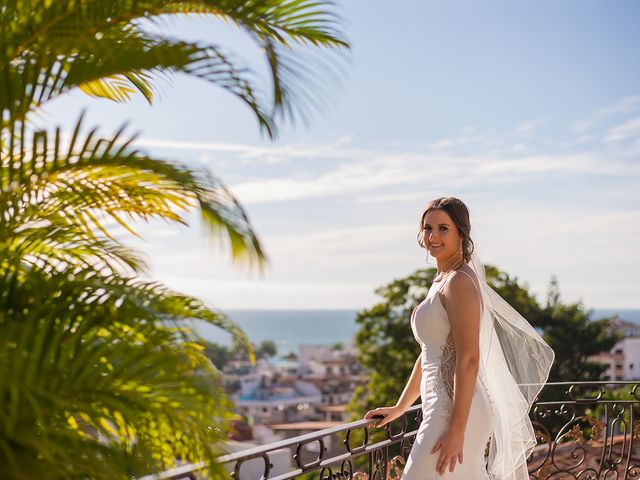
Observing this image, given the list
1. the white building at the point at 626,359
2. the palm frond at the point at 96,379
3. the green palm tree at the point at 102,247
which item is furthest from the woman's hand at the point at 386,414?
the white building at the point at 626,359

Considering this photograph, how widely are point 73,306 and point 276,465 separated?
22.9 ft

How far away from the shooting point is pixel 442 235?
3.15m

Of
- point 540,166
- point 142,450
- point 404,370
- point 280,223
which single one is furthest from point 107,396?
point 280,223

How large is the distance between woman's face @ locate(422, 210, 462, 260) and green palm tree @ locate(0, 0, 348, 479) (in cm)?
102

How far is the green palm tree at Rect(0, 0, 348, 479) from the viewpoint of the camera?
1.90m

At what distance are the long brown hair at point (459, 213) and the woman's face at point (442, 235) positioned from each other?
0.02m

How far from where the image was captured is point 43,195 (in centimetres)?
224

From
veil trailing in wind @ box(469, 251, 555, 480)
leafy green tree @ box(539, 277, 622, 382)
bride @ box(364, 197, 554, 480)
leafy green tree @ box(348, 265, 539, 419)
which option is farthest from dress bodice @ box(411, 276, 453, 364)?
leafy green tree @ box(539, 277, 622, 382)

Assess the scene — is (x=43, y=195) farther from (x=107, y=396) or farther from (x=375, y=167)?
(x=375, y=167)

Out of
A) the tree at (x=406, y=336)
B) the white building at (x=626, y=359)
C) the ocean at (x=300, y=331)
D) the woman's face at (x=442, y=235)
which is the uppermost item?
the woman's face at (x=442, y=235)

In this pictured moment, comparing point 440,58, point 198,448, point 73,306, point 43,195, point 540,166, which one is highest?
point 540,166

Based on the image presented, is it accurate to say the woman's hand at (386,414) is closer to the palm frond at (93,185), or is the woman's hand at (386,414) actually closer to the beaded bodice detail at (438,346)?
the beaded bodice detail at (438,346)

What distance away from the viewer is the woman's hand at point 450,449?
9.75 feet

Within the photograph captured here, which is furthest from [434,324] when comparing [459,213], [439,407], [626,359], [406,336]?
[626,359]
